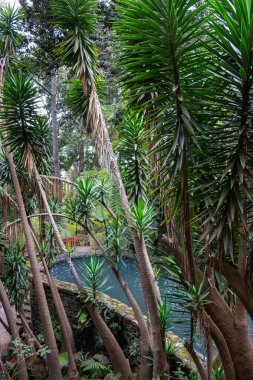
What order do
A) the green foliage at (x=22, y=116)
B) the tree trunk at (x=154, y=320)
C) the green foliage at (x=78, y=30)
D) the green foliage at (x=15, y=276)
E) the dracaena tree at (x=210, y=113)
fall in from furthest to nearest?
the green foliage at (x=15, y=276), the green foliage at (x=22, y=116), the green foliage at (x=78, y=30), the tree trunk at (x=154, y=320), the dracaena tree at (x=210, y=113)

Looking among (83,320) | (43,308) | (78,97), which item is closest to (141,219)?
(43,308)

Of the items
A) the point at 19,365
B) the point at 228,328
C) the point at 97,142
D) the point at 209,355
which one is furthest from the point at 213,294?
the point at 19,365

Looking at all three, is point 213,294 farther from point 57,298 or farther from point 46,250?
point 46,250

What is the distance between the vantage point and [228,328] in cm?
271

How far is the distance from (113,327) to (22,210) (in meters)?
3.06

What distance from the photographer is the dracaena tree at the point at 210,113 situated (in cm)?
211

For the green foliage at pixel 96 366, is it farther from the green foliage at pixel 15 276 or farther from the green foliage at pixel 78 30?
the green foliage at pixel 78 30

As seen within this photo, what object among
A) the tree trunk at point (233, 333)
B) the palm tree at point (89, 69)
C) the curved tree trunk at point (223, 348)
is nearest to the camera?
the curved tree trunk at point (223, 348)

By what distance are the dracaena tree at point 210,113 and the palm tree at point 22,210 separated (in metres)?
2.98

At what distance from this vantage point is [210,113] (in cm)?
240

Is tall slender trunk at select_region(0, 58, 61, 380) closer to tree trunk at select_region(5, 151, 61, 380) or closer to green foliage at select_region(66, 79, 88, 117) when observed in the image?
tree trunk at select_region(5, 151, 61, 380)

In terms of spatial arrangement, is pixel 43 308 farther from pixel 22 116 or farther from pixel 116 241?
pixel 22 116

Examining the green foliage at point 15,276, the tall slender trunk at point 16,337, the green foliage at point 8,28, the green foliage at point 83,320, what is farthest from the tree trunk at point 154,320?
the green foliage at point 8,28

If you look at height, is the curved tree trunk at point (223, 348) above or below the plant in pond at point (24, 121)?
below
